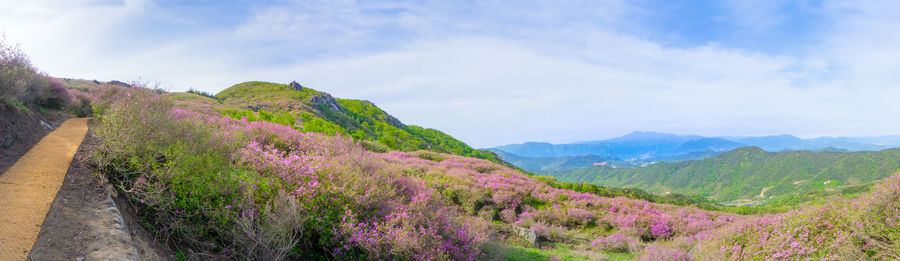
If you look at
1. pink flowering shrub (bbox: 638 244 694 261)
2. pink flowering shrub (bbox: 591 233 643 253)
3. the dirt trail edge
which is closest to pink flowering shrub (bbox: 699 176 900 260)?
pink flowering shrub (bbox: 638 244 694 261)

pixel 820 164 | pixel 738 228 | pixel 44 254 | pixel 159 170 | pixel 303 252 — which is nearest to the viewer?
pixel 44 254

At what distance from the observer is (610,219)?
51.2 feet

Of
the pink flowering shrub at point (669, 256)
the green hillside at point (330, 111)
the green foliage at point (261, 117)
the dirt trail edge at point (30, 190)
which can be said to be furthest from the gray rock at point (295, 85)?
the pink flowering shrub at point (669, 256)

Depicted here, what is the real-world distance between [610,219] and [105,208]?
15916mm

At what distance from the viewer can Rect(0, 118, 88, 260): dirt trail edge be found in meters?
4.31

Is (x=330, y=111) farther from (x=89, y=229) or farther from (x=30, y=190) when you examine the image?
(x=89, y=229)

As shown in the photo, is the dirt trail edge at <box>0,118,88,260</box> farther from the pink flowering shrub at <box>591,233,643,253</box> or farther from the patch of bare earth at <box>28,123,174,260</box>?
the pink flowering shrub at <box>591,233,643,253</box>

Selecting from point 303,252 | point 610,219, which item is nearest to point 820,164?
point 610,219

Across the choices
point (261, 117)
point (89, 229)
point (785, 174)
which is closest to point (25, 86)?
point (89, 229)

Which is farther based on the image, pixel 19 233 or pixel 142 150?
pixel 142 150

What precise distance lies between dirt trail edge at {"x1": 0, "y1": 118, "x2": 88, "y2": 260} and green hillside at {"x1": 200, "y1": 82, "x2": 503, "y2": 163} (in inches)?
1081

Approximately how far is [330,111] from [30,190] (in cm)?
7314

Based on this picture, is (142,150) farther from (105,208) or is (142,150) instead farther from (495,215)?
(495,215)

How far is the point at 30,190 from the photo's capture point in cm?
543
